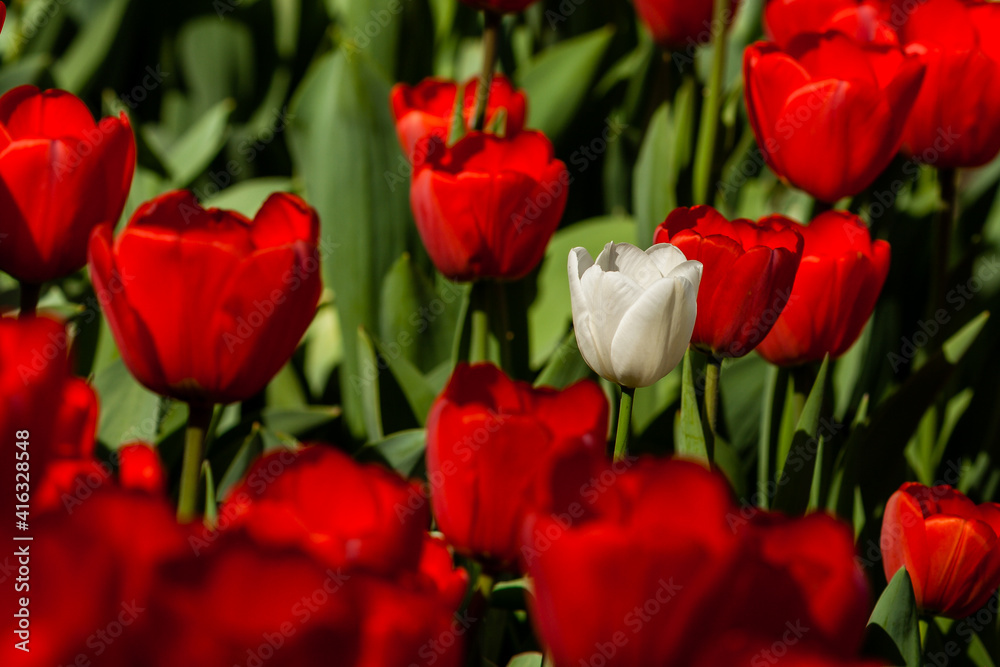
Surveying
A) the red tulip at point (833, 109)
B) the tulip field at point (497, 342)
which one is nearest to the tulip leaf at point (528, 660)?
the tulip field at point (497, 342)

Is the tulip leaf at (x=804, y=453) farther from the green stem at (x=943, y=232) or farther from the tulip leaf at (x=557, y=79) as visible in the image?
the tulip leaf at (x=557, y=79)

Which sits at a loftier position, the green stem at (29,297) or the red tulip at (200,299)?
the red tulip at (200,299)

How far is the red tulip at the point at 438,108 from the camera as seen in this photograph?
1021 mm

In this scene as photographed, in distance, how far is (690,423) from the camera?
638mm

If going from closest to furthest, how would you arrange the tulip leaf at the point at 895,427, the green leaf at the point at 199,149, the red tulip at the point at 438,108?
the tulip leaf at the point at 895,427, the red tulip at the point at 438,108, the green leaf at the point at 199,149

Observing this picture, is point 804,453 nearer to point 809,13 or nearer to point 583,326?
point 583,326

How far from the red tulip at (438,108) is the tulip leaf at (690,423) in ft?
1.42

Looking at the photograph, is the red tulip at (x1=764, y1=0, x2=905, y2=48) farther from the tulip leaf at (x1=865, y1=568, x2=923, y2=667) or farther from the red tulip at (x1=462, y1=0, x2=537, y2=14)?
the tulip leaf at (x1=865, y1=568, x2=923, y2=667)

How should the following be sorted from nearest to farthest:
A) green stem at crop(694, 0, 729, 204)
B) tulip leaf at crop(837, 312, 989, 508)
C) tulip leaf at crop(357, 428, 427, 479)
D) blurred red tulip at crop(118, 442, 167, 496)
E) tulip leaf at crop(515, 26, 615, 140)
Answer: blurred red tulip at crop(118, 442, 167, 496), tulip leaf at crop(357, 428, 427, 479), tulip leaf at crop(837, 312, 989, 508), green stem at crop(694, 0, 729, 204), tulip leaf at crop(515, 26, 615, 140)

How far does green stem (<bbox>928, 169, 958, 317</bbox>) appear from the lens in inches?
39.6

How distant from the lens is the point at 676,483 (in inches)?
13.1

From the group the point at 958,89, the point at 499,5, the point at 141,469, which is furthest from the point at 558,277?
the point at 141,469

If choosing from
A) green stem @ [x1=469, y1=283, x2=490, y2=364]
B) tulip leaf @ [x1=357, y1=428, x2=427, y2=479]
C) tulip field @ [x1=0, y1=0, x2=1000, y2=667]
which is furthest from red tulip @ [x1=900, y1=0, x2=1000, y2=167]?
tulip leaf @ [x1=357, y1=428, x2=427, y2=479]

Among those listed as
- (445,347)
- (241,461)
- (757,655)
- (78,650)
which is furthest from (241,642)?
(445,347)
